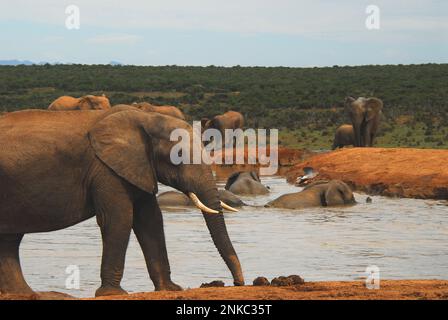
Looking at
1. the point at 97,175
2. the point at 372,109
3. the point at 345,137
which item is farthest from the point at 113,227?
the point at 345,137

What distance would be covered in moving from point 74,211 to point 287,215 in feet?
34.4

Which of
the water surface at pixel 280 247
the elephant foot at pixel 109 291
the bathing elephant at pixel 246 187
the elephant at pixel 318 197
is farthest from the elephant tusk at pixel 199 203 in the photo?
the bathing elephant at pixel 246 187

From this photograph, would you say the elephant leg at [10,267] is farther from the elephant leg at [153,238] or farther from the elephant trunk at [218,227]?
the elephant trunk at [218,227]

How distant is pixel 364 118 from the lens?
3794 cm

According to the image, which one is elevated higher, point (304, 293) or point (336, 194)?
point (304, 293)

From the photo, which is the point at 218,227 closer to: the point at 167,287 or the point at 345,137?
the point at 167,287

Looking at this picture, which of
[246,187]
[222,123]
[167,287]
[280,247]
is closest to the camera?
[167,287]

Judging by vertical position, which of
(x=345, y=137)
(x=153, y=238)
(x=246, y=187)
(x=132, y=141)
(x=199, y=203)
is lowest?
(x=345, y=137)

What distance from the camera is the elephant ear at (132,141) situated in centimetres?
1197

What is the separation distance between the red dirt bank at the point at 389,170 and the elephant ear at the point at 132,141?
14746 mm

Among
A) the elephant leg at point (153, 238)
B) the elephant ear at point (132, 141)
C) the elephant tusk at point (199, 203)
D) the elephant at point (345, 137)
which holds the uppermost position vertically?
the elephant ear at point (132, 141)

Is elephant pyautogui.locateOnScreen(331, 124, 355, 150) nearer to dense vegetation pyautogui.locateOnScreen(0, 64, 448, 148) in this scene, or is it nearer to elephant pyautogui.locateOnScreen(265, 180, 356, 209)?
dense vegetation pyautogui.locateOnScreen(0, 64, 448, 148)

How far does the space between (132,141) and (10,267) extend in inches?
72.3

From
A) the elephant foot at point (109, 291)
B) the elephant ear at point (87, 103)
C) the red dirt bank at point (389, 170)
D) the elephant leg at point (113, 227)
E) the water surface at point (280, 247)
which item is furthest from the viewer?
the elephant ear at point (87, 103)
